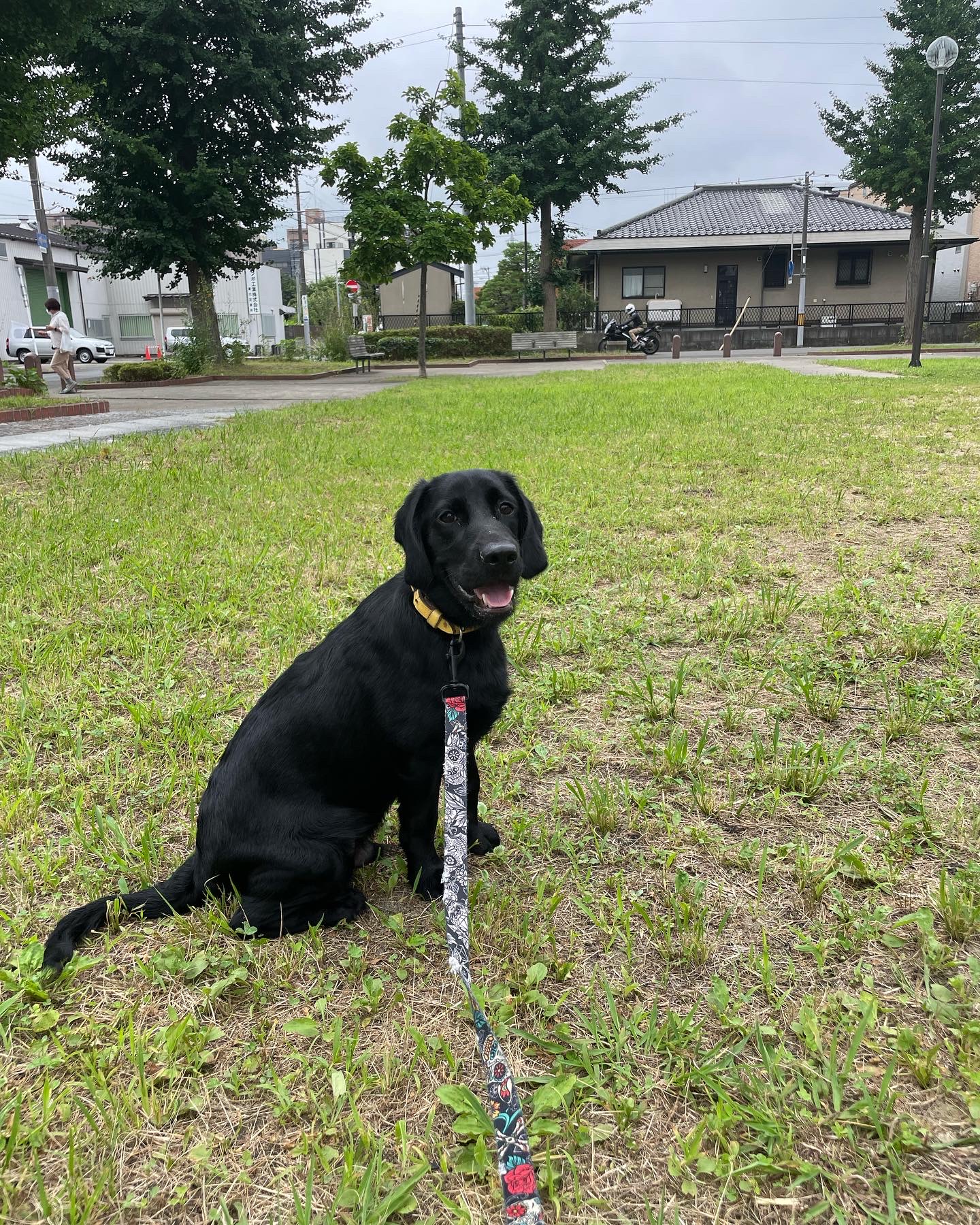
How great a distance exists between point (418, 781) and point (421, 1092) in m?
0.70

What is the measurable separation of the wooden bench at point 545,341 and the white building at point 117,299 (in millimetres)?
17147

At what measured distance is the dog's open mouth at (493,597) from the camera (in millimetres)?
2029

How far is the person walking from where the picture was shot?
16.9 meters

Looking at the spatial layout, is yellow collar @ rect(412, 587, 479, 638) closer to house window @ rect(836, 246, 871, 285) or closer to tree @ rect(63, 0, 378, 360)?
tree @ rect(63, 0, 378, 360)

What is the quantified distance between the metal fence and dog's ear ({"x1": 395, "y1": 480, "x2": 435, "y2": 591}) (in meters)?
34.8

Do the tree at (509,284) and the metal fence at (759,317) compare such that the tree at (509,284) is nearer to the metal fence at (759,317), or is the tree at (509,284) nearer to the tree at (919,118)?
the metal fence at (759,317)

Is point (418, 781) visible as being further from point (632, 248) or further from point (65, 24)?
point (632, 248)

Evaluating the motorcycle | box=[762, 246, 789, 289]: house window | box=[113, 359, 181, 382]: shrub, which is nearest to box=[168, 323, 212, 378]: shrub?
box=[113, 359, 181, 382]: shrub

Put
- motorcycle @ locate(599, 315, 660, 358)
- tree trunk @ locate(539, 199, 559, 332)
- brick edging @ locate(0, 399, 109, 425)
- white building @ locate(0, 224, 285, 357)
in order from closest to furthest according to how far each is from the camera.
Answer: brick edging @ locate(0, 399, 109, 425)
motorcycle @ locate(599, 315, 660, 358)
tree trunk @ locate(539, 199, 559, 332)
white building @ locate(0, 224, 285, 357)

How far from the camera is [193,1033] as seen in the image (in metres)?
1.68

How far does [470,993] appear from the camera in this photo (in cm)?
161

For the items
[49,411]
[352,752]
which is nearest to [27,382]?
[49,411]

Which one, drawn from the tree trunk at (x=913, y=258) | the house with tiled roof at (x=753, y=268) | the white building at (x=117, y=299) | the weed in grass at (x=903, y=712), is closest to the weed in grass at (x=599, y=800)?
the weed in grass at (x=903, y=712)

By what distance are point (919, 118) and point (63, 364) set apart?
30.4 metres
